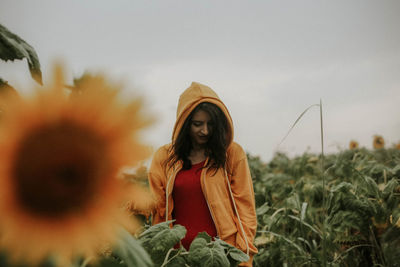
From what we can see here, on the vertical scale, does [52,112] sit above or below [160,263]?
above

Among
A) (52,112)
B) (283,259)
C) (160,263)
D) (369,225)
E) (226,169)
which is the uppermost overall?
(52,112)

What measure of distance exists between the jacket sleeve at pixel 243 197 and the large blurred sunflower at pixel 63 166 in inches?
60.3

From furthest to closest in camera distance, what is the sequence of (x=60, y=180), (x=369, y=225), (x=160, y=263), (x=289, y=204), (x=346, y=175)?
(x=346, y=175) < (x=289, y=204) < (x=369, y=225) < (x=160, y=263) < (x=60, y=180)

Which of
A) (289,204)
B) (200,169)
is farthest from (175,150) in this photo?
(289,204)

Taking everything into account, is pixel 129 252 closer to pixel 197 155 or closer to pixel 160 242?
pixel 160 242

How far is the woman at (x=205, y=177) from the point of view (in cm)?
187

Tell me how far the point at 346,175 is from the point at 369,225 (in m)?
0.69

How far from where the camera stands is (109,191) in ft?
1.21

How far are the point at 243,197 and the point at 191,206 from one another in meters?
0.28

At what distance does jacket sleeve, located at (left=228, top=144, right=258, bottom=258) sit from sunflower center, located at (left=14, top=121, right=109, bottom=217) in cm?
154

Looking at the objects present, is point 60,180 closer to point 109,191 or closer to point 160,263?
point 109,191

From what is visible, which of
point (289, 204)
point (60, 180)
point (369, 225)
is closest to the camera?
point (60, 180)

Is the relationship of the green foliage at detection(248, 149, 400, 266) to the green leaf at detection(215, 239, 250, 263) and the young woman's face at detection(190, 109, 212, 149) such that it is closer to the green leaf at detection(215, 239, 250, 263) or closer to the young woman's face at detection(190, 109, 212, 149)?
the young woman's face at detection(190, 109, 212, 149)

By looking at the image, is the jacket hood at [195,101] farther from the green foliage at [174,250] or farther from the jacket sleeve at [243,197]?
the green foliage at [174,250]
